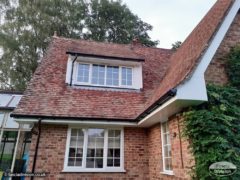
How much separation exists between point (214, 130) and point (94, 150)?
445 cm

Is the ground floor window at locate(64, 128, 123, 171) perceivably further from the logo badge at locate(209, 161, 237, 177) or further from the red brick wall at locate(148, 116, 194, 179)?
the logo badge at locate(209, 161, 237, 177)

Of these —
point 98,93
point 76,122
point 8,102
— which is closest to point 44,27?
point 8,102

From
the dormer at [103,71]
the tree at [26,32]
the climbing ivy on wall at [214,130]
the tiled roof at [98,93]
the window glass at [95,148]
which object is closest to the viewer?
the climbing ivy on wall at [214,130]

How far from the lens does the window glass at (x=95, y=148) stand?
715 centimetres

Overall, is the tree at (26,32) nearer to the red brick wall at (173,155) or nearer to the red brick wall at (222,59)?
the red brick wall at (173,155)

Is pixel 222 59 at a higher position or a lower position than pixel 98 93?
higher

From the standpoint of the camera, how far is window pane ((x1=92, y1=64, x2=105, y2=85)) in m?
9.00

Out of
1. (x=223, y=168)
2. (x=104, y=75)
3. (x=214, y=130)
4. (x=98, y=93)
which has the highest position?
(x=104, y=75)

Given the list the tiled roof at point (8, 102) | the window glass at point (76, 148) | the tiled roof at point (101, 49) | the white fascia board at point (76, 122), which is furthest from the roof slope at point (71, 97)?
the tiled roof at point (8, 102)

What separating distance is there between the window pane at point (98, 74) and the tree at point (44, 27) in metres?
13.4

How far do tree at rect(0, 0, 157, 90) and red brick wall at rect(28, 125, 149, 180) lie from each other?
14604 millimetres

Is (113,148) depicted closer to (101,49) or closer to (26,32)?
(101,49)

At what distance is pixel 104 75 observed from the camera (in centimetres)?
912

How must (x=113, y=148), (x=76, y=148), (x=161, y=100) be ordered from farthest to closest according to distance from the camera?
(x=113, y=148) → (x=76, y=148) → (x=161, y=100)
